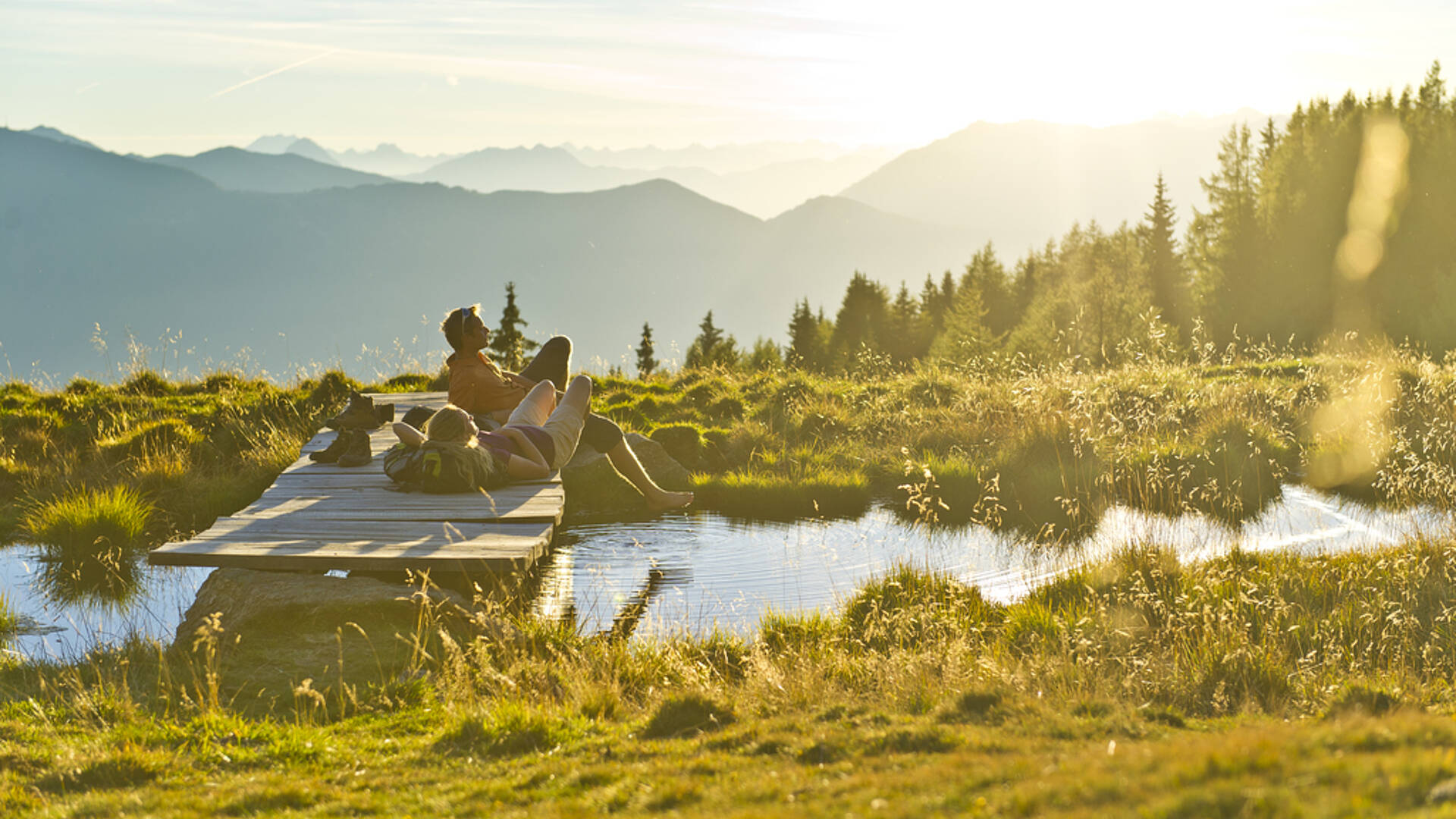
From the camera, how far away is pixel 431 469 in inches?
280

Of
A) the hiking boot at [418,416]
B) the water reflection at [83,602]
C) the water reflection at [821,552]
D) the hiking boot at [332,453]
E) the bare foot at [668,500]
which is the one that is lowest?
the water reflection at [821,552]

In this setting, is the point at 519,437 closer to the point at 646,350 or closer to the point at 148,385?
the point at 148,385

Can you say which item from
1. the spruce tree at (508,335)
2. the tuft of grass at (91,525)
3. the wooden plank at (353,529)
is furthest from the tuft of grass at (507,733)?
the spruce tree at (508,335)

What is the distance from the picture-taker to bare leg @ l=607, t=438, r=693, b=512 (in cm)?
870

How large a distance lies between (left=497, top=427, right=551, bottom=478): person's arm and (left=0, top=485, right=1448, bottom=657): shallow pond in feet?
2.38

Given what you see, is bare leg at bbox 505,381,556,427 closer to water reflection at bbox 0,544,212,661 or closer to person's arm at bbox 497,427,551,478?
person's arm at bbox 497,427,551,478

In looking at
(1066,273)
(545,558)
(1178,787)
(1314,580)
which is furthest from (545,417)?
(1066,273)

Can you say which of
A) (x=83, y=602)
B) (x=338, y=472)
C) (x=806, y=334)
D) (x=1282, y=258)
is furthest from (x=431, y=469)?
(x=806, y=334)

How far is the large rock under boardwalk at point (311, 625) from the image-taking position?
4.96 m

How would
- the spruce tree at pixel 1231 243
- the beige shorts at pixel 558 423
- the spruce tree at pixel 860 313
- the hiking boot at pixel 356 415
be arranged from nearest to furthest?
the beige shorts at pixel 558 423 < the hiking boot at pixel 356 415 < the spruce tree at pixel 1231 243 < the spruce tree at pixel 860 313

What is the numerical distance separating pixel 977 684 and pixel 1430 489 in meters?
6.39

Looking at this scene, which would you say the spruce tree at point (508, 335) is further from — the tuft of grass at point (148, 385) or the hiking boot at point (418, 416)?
the hiking boot at point (418, 416)

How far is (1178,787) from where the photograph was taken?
1992 millimetres

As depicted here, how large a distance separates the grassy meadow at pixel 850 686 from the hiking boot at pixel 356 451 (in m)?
1.76
